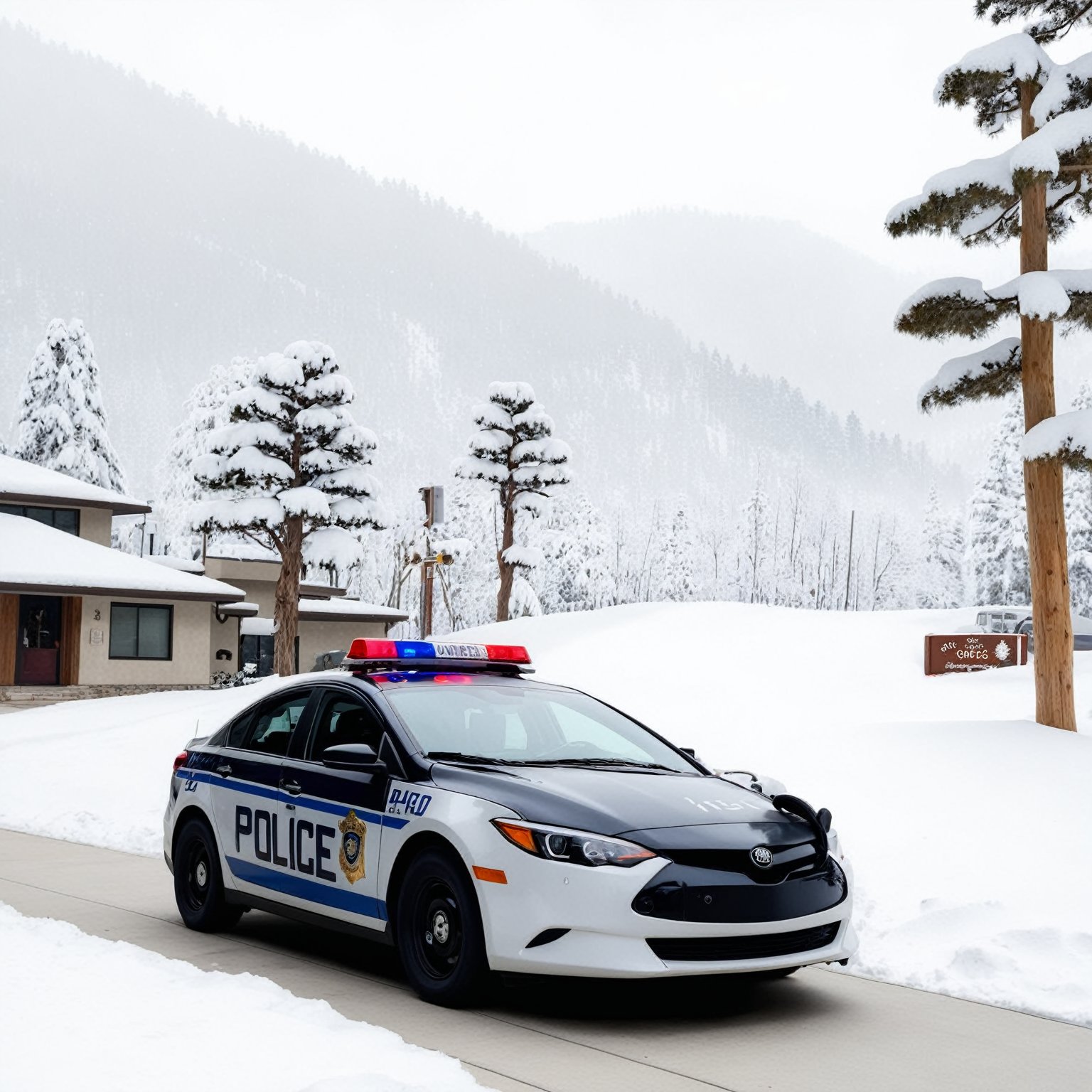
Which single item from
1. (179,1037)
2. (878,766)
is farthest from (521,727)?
(878,766)

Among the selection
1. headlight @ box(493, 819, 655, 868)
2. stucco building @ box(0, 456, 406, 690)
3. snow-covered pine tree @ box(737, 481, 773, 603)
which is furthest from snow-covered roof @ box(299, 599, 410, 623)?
snow-covered pine tree @ box(737, 481, 773, 603)

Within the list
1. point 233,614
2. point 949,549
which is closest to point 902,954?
point 233,614

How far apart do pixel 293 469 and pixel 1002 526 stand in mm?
44580

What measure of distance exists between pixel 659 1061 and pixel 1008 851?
227 inches

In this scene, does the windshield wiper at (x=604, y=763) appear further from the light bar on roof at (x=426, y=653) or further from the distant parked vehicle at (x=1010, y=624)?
the distant parked vehicle at (x=1010, y=624)

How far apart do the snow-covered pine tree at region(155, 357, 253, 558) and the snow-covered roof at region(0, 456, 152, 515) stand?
3512cm

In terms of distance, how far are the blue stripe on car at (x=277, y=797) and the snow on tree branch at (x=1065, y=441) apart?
1049 centimetres

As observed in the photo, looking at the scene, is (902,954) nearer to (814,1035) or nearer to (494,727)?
(814,1035)

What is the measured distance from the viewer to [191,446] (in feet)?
279

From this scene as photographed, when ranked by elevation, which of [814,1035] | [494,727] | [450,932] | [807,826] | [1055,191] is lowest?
[814,1035]

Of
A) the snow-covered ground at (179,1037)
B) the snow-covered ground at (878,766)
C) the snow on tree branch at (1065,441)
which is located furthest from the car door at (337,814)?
the snow on tree branch at (1065,441)

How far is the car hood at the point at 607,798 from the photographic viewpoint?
6562 mm

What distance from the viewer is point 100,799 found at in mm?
17500

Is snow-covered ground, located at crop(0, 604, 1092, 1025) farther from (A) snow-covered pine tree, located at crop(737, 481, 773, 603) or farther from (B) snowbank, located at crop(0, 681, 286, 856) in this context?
(A) snow-covered pine tree, located at crop(737, 481, 773, 603)
